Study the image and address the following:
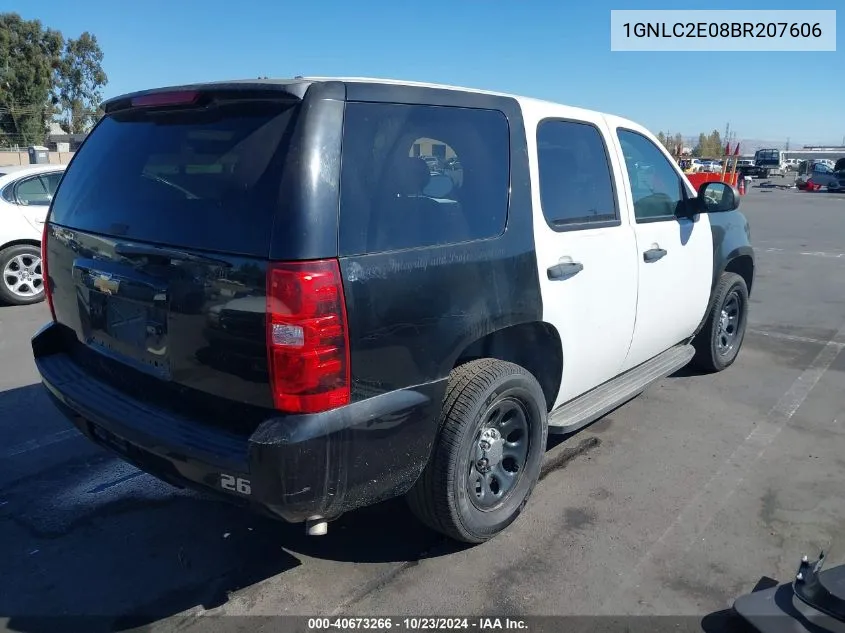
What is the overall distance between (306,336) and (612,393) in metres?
2.30

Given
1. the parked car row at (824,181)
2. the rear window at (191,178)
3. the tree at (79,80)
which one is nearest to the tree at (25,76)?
the tree at (79,80)

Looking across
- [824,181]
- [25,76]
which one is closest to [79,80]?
[25,76]

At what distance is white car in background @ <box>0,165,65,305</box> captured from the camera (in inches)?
306

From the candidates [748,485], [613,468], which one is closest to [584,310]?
[613,468]

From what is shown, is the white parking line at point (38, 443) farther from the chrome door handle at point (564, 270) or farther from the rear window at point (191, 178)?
the chrome door handle at point (564, 270)

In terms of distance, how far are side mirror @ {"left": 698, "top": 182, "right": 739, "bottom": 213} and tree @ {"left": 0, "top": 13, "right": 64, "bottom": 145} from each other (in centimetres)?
5809

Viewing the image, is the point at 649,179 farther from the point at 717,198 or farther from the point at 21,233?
the point at 21,233

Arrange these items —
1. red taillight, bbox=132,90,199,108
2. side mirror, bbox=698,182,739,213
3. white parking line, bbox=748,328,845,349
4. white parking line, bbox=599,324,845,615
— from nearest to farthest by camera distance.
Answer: red taillight, bbox=132,90,199,108, white parking line, bbox=599,324,845,615, side mirror, bbox=698,182,739,213, white parking line, bbox=748,328,845,349

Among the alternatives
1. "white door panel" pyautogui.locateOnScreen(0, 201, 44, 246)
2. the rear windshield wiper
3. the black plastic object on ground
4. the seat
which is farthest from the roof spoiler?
"white door panel" pyautogui.locateOnScreen(0, 201, 44, 246)

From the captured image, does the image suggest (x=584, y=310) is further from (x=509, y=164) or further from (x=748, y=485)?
(x=748, y=485)

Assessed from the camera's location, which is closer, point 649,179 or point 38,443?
point 38,443

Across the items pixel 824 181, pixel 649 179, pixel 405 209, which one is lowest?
pixel 405 209

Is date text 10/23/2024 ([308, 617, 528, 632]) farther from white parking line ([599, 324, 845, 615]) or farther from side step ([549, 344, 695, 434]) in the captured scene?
side step ([549, 344, 695, 434])

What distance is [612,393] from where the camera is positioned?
13.1 feet
